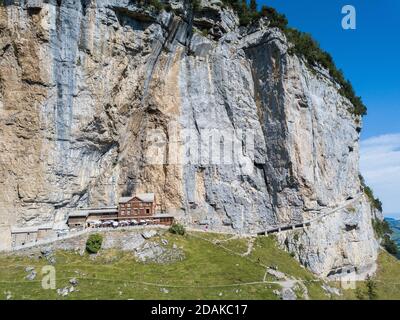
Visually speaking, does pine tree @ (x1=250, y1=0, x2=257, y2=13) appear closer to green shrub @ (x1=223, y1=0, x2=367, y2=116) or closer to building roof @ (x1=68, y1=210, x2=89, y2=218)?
green shrub @ (x1=223, y1=0, x2=367, y2=116)

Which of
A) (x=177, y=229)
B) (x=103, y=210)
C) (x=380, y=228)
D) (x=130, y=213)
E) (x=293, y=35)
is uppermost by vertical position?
(x=293, y=35)

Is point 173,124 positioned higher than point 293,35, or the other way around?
point 293,35

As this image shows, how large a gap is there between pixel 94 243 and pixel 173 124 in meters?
27.7

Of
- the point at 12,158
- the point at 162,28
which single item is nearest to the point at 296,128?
the point at 162,28

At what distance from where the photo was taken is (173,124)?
66938 millimetres

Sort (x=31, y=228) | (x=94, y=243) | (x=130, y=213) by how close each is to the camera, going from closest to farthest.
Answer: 1. (x=94, y=243)
2. (x=31, y=228)
3. (x=130, y=213)

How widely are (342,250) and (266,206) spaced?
1669 cm

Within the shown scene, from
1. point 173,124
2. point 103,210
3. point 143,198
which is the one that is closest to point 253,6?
point 173,124

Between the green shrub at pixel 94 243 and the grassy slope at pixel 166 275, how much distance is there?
0.95 metres

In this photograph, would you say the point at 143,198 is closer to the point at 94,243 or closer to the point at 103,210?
the point at 103,210

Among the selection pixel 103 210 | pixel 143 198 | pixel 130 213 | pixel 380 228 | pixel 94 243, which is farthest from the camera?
pixel 380 228

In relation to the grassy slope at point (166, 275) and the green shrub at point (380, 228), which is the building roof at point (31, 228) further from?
the green shrub at point (380, 228)

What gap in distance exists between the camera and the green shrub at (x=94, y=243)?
152ft
